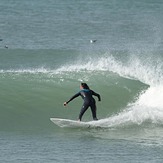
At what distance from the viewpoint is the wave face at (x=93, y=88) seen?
71.5 ft

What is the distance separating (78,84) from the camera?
25.8 meters

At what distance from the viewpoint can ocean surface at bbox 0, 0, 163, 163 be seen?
18.7 m

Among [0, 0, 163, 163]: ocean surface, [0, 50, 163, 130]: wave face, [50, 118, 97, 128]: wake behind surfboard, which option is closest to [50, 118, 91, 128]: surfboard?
[50, 118, 97, 128]: wake behind surfboard

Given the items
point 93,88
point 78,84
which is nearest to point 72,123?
point 93,88

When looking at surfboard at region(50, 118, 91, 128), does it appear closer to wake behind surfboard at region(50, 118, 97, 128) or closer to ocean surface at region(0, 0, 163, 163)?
wake behind surfboard at region(50, 118, 97, 128)

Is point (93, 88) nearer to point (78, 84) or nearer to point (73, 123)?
point (78, 84)

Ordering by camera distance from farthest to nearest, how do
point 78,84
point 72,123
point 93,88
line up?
1. point 78,84
2. point 93,88
3. point 72,123

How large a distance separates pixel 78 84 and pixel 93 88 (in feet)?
1.86

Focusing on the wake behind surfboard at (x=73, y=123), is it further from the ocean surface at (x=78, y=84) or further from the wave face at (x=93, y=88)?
the wave face at (x=93, y=88)

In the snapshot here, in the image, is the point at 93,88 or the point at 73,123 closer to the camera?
the point at 73,123

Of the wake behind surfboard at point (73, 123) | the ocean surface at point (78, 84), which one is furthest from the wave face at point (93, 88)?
the wake behind surfboard at point (73, 123)

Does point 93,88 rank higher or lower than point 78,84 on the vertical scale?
lower

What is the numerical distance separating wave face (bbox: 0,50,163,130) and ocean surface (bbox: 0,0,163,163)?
3cm

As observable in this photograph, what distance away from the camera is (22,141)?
1941cm
